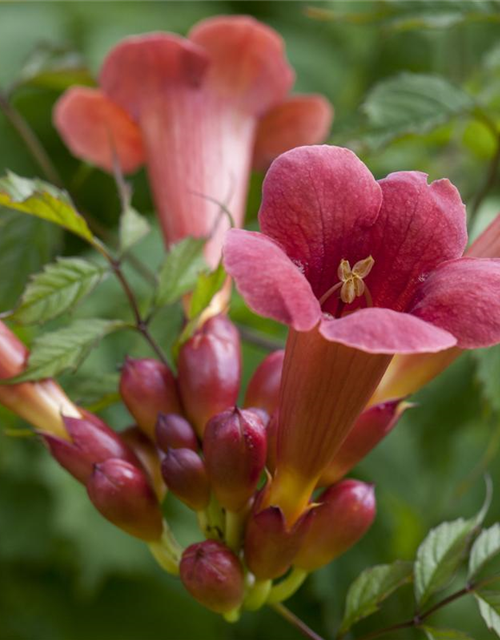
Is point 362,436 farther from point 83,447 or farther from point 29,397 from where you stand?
point 29,397

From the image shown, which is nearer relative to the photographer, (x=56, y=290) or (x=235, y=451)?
(x=235, y=451)

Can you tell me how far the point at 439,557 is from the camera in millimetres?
1679

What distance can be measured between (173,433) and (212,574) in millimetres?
284

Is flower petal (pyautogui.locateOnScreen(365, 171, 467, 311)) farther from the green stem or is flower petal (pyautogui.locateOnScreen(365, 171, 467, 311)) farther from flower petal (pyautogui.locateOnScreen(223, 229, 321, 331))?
the green stem

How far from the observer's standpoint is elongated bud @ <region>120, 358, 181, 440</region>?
1.81m

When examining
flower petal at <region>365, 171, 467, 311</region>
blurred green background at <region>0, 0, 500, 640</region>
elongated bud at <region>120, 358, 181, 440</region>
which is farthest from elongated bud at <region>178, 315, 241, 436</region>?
flower petal at <region>365, 171, 467, 311</region>

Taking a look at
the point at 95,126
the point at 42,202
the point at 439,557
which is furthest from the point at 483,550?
→ the point at 95,126

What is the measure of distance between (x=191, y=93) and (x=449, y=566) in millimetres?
1488

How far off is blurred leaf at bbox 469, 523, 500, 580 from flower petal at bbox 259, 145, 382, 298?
0.60 metres

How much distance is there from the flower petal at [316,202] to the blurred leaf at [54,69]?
4.35 ft

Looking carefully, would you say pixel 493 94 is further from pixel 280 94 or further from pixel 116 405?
pixel 116 405

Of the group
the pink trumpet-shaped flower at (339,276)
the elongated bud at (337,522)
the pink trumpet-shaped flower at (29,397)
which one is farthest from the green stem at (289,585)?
the pink trumpet-shaped flower at (29,397)

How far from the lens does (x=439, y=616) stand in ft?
10.8

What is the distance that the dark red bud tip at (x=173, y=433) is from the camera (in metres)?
1.76
